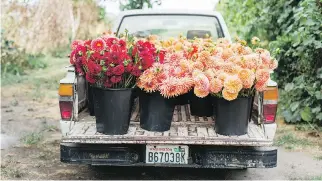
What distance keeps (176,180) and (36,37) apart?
10.5 m

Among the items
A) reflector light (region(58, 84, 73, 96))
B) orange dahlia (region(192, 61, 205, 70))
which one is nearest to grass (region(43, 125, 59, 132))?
reflector light (region(58, 84, 73, 96))

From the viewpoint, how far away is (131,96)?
4434mm

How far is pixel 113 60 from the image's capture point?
13.9 feet

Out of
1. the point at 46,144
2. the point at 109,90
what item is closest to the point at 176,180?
the point at 109,90

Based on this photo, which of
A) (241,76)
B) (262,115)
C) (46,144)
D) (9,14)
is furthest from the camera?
(9,14)

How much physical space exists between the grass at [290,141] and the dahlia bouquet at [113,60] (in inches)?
108

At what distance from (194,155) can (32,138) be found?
3000mm

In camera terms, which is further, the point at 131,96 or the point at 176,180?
the point at 176,180

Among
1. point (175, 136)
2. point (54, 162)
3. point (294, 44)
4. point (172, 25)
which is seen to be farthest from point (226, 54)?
point (294, 44)

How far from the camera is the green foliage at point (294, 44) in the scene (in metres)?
6.98

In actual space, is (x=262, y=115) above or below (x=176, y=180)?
above

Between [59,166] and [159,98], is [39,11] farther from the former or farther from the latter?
[159,98]

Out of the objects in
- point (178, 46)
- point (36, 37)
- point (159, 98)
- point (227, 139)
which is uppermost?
point (178, 46)

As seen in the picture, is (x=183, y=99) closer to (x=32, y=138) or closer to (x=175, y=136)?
(x=175, y=136)
